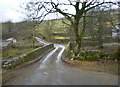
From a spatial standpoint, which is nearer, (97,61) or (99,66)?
(99,66)

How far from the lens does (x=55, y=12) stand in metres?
17.3

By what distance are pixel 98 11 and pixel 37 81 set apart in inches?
603

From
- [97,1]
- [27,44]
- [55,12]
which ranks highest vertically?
[97,1]

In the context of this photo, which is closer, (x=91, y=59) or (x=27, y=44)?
(x=91, y=59)

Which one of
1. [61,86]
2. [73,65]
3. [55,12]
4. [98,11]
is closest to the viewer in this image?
[61,86]

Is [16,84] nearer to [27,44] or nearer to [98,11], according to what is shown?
[98,11]

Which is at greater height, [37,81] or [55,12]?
[55,12]

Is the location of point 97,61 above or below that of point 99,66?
above

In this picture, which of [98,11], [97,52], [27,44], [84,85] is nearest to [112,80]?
[84,85]

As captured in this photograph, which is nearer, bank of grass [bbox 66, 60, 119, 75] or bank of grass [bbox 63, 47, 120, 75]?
bank of grass [bbox 66, 60, 119, 75]

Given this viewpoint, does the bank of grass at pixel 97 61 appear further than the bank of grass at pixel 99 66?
Yes

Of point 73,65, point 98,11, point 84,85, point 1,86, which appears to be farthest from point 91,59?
point 98,11

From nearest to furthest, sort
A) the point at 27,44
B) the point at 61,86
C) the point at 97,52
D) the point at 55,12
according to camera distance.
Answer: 1. the point at 61,86
2. the point at 97,52
3. the point at 55,12
4. the point at 27,44

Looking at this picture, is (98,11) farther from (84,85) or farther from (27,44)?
(27,44)
